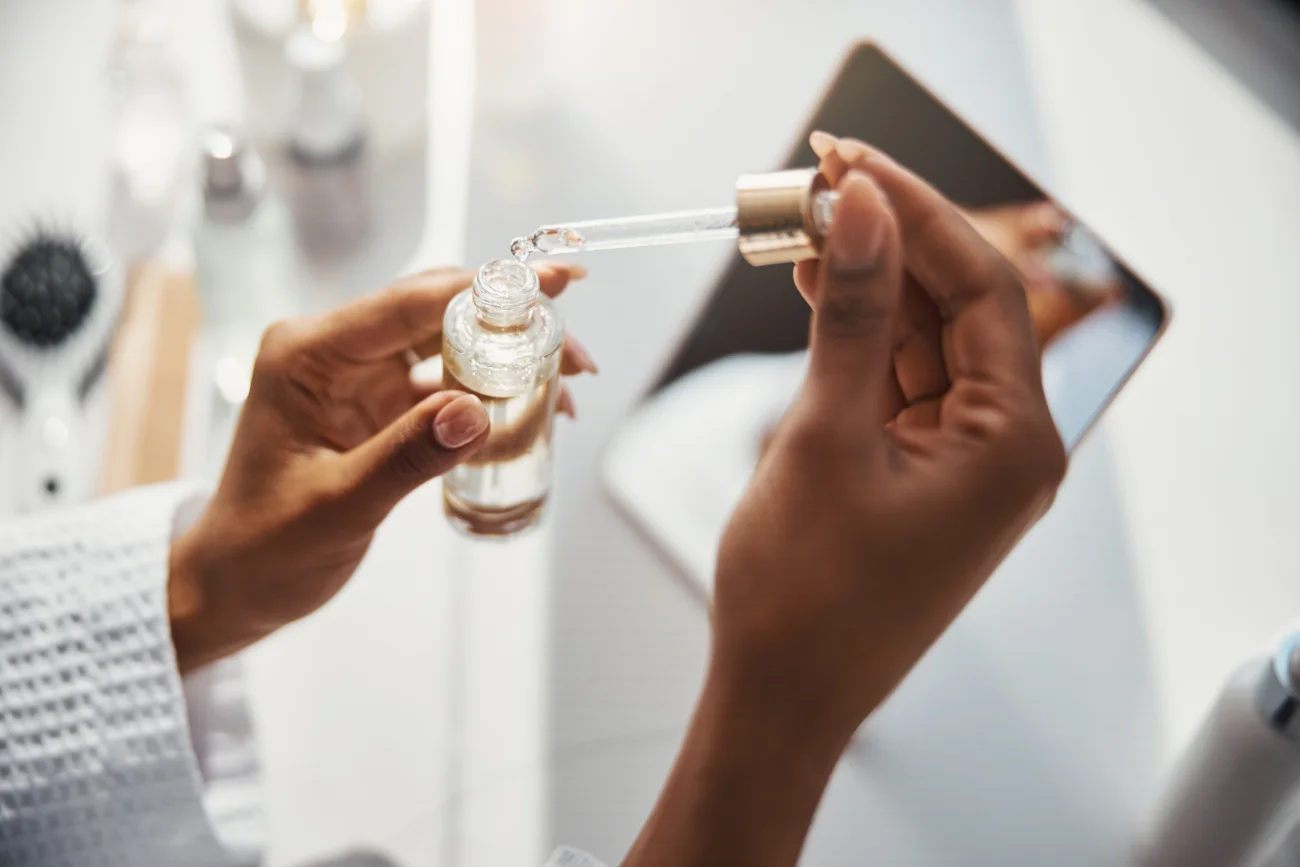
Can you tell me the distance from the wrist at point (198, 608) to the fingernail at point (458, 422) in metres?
0.14

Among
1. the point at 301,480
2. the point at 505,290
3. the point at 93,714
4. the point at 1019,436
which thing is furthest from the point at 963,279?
the point at 93,714

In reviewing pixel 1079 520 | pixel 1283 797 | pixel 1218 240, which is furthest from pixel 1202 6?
pixel 1283 797

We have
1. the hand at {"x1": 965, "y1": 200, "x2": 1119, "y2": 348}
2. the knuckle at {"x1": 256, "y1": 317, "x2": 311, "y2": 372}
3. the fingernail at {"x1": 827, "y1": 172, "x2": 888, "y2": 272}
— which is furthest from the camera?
the hand at {"x1": 965, "y1": 200, "x2": 1119, "y2": 348}

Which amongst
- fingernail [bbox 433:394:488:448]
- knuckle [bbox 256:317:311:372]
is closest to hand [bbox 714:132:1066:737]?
fingernail [bbox 433:394:488:448]

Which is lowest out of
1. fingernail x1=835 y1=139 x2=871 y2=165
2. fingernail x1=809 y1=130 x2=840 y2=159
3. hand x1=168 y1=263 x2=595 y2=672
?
hand x1=168 y1=263 x2=595 y2=672

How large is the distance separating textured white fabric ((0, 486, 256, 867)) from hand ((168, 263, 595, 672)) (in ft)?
0.06

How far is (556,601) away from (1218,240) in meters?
0.46

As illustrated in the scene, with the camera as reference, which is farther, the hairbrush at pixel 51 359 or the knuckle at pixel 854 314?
the hairbrush at pixel 51 359

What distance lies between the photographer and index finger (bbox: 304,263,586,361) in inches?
18.9

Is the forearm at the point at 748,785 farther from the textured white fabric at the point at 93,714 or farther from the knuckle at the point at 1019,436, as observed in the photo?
the textured white fabric at the point at 93,714

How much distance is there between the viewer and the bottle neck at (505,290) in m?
0.42

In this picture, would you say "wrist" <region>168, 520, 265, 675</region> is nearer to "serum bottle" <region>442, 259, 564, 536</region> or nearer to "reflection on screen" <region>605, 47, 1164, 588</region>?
"serum bottle" <region>442, 259, 564, 536</region>

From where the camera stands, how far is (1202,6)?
762 millimetres

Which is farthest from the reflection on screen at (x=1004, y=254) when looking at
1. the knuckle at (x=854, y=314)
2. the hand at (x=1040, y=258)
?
the knuckle at (x=854, y=314)
